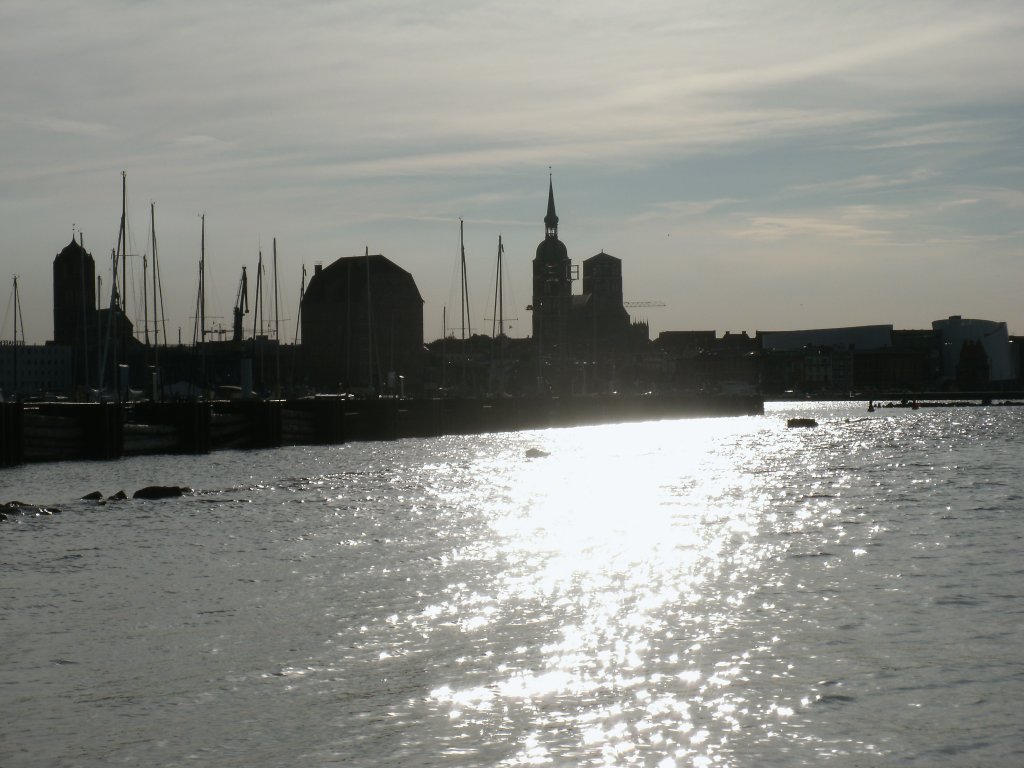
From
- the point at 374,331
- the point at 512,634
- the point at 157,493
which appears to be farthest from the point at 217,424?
the point at 374,331

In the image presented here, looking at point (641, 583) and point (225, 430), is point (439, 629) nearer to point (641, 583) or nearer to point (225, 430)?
point (641, 583)

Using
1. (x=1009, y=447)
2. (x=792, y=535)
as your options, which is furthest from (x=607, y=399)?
(x=792, y=535)

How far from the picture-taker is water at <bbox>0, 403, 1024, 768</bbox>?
1394 cm

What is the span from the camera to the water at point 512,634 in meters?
13.9

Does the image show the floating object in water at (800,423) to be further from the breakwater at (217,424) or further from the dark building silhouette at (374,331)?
the dark building silhouette at (374,331)

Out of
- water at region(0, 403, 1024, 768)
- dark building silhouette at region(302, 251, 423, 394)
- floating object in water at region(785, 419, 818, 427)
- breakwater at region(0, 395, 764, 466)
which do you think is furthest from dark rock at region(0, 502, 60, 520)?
dark building silhouette at region(302, 251, 423, 394)

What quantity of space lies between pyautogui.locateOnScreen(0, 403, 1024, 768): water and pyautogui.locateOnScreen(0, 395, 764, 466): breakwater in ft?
83.0

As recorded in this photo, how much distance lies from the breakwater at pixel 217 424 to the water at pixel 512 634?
2529 cm

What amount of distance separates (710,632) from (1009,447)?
79.2 meters

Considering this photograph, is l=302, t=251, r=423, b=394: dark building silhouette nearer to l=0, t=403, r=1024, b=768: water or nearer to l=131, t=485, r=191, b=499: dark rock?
l=131, t=485, r=191, b=499: dark rock

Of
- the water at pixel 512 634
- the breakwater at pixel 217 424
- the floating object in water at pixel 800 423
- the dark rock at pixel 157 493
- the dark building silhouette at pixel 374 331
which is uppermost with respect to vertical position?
the dark building silhouette at pixel 374 331

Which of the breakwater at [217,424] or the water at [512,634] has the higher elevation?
the breakwater at [217,424]

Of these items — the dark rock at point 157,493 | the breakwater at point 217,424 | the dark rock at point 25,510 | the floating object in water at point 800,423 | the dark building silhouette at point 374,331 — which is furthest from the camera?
the dark building silhouette at point 374,331

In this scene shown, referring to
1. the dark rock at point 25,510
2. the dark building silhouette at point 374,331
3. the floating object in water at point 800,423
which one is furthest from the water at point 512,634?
the dark building silhouette at point 374,331
